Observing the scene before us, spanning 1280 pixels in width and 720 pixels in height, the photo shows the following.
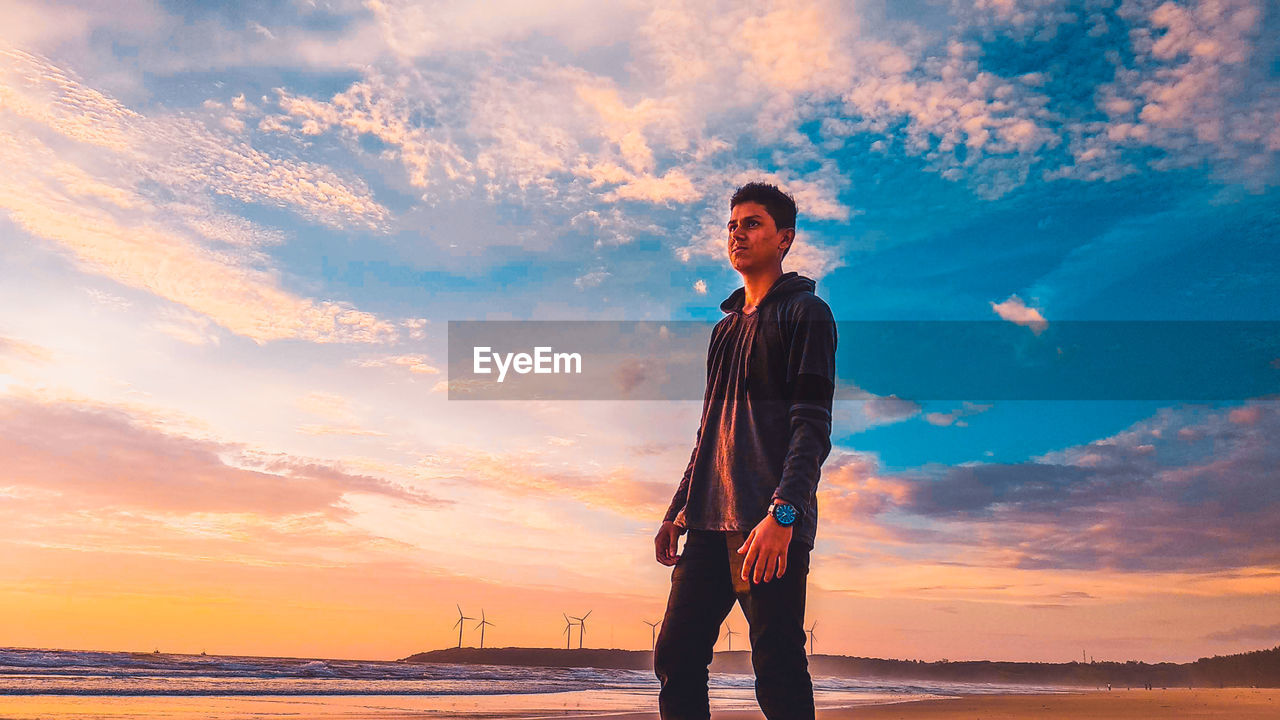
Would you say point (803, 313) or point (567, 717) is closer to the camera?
point (803, 313)

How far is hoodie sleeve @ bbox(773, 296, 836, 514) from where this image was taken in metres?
2.94

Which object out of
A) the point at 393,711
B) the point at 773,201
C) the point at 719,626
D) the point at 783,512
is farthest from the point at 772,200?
the point at 393,711

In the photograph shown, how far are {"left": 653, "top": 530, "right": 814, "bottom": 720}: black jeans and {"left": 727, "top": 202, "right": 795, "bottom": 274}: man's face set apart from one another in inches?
46.7

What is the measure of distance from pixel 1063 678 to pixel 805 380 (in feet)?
378

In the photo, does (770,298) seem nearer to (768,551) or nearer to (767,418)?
(767,418)

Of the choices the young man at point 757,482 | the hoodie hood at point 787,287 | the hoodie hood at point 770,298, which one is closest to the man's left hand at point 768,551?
the young man at point 757,482

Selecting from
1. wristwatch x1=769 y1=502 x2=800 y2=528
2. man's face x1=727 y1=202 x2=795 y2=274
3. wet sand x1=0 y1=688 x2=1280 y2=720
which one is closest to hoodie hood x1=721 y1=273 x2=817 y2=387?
man's face x1=727 y1=202 x2=795 y2=274

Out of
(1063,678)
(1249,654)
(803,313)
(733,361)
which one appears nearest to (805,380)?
(803,313)

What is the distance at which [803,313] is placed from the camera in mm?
3191

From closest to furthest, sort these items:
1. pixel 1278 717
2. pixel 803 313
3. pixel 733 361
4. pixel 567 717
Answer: pixel 803 313, pixel 733 361, pixel 567 717, pixel 1278 717

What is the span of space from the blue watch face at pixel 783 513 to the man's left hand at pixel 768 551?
0.02 m

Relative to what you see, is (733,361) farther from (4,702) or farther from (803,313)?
(4,702)

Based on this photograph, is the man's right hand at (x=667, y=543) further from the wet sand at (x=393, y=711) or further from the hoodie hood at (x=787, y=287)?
the wet sand at (x=393, y=711)

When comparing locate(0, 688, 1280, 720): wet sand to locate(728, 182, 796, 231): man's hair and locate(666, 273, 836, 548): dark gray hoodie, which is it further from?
locate(728, 182, 796, 231): man's hair
